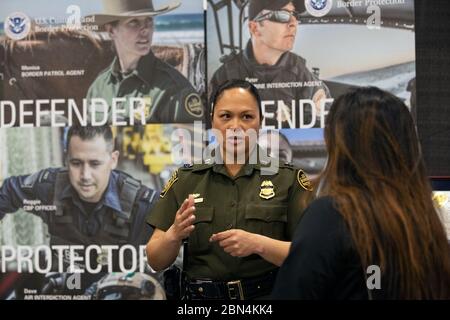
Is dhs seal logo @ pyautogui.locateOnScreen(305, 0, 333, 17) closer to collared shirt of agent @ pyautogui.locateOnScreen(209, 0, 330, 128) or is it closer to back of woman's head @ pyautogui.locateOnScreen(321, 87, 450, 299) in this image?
collared shirt of agent @ pyautogui.locateOnScreen(209, 0, 330, 128)

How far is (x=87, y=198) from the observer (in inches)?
127

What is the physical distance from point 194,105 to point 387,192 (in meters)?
2.09

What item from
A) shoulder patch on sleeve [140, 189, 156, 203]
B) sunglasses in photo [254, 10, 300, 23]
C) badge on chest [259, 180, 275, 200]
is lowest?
shoulder patch on sleeve [140, 189, 156, 203]

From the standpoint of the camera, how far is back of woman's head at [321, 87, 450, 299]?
1.16 metres

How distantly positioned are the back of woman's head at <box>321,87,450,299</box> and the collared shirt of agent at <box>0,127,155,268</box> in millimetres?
2089

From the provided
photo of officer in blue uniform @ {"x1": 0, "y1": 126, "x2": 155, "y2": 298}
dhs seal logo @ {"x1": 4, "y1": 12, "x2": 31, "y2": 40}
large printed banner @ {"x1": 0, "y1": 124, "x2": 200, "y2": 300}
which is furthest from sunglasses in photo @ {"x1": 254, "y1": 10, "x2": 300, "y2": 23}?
dhs seal logo @ {"x1": 4, "y1": 12, "x2": 31, "y2": 40}

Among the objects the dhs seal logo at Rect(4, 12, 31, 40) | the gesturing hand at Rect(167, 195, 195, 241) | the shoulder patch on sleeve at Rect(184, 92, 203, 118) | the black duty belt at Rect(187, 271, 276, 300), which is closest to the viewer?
the gesturing hand at Rect(167, 195, 195, 241)

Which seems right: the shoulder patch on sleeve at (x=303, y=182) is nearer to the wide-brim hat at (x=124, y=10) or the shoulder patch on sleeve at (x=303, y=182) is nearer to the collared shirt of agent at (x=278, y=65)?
the collared shirt of agent at (x=278, y=65)

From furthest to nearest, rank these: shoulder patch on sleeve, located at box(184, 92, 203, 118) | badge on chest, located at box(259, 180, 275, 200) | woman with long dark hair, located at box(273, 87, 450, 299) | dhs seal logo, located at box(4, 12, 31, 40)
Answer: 1. dhs seal logo, located at box(4, 12, 31, 40)
2. shoulder patch on sleeve, located at box(184, 92, 203, 118)
3. badge on chest, located at box(259, 180, 275, 200)
4. woman with long dark hair, located at box(273, 87, 450, 299)

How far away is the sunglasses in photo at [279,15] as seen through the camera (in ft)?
10.1

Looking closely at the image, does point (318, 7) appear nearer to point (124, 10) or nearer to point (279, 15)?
point (279, 15)

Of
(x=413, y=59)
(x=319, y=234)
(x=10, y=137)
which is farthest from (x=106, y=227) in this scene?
(x=319, y=234)

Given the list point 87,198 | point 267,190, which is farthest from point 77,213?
point 267,190

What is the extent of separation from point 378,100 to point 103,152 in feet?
7.37
